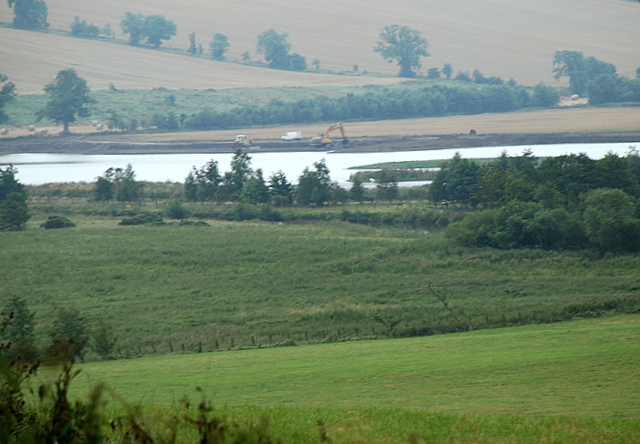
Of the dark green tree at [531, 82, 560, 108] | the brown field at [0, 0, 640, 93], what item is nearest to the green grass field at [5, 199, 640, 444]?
the dark green tree at [531, 82, 560, 108]

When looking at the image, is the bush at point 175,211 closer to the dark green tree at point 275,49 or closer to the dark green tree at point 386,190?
the dark green tree at point 386,190

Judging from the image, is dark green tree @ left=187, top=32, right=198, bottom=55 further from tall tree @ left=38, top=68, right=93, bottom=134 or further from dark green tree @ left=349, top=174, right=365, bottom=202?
dark green tree @ left=349, top=174, right=365, bottom=202

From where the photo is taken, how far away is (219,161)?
274ft

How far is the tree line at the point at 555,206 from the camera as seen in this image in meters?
35.2

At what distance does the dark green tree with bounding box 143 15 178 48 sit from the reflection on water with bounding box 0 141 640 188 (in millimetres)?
64603

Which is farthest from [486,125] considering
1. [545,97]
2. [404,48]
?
[404,48]

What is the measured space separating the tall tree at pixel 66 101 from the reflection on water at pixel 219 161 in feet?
47.0

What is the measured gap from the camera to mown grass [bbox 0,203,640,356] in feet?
79.5

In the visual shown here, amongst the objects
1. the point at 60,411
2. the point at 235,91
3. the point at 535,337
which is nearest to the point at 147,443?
the point at 60,411

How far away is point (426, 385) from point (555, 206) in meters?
26.7

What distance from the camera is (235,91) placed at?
12550cm

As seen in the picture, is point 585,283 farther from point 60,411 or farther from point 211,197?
point 211,197

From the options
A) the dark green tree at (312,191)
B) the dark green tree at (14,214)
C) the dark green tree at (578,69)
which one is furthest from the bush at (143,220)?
the dark green tree at (578,69)

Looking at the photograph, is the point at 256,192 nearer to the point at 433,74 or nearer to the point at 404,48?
the point at 433,74
